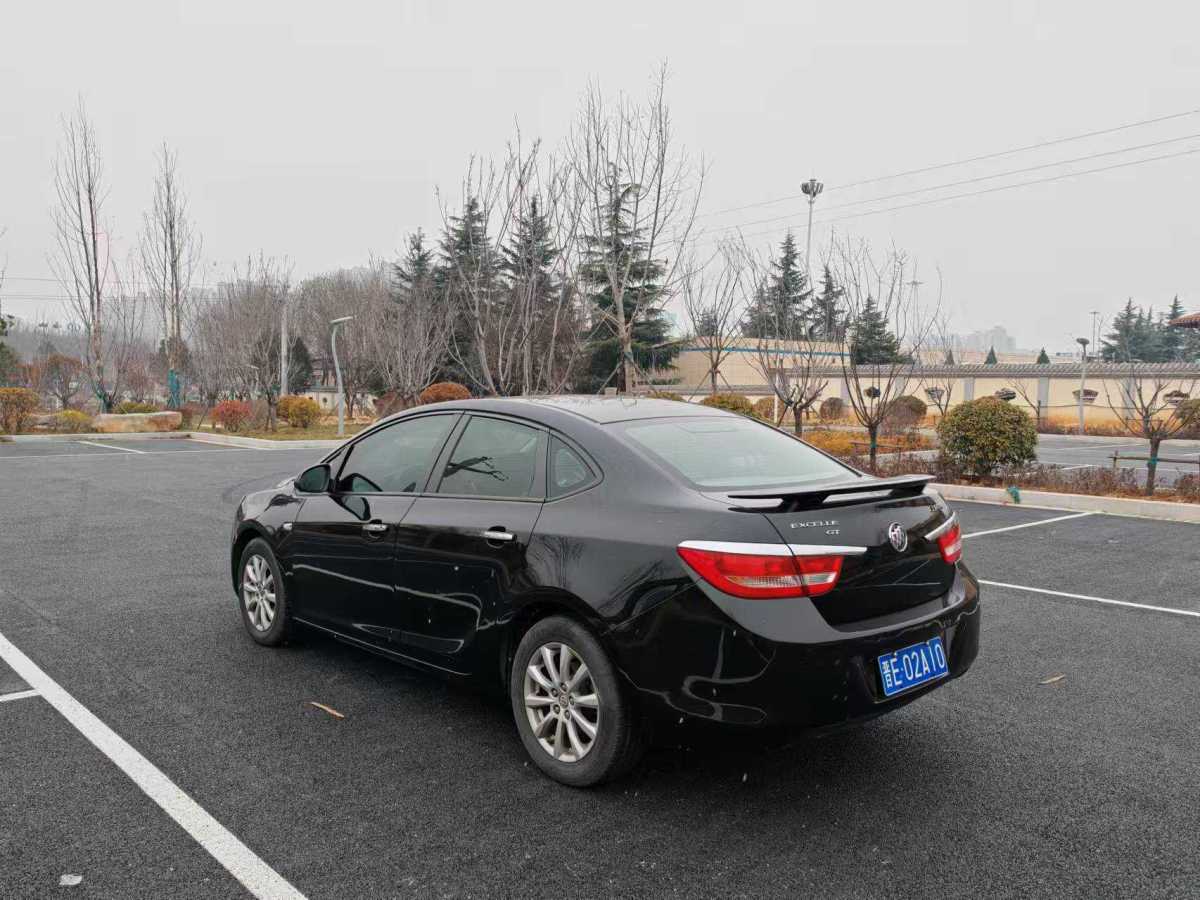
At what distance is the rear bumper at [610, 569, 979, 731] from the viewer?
2951mm

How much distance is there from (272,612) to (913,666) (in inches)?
139

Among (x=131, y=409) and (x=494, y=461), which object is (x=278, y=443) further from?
(x=494, y=461)

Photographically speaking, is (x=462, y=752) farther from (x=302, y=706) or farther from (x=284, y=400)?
(x=284, y=400)

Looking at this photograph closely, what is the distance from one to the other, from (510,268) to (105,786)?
19556mm

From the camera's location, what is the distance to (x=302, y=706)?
422 cm

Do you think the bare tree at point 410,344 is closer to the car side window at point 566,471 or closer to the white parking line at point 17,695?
the white parking line at point 17,695

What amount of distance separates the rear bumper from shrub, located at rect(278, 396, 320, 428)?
1136 inches

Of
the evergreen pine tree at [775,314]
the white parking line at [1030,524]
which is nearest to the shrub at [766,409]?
the evergreen pine tree at [775,314]


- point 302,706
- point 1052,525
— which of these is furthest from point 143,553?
point 1052,525

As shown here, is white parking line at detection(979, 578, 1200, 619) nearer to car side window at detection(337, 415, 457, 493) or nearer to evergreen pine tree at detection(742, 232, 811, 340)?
car side window at detection(337, 415, 457, 493)

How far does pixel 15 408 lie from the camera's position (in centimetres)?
2577

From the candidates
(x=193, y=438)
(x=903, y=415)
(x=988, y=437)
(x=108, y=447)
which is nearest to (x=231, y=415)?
(x=193, y=438)

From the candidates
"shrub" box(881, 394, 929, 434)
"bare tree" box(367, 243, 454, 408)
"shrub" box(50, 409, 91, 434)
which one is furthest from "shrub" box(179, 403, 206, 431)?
"shrub" box(881, 394, 929, 434)

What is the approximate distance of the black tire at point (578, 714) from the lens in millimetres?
3219
